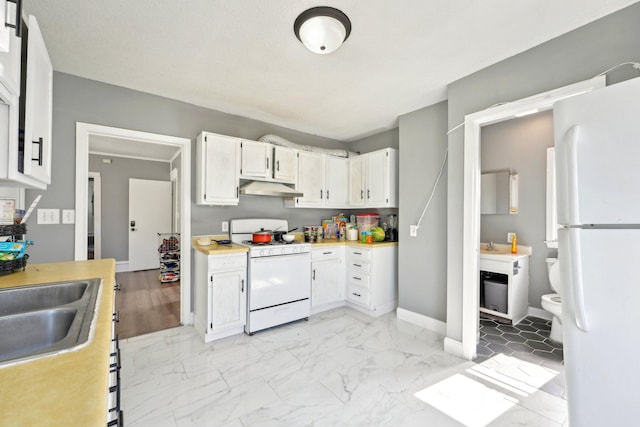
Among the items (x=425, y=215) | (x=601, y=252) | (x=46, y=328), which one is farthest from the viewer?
(x=425, y=215)

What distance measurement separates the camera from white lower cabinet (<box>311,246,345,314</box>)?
332 centimetres

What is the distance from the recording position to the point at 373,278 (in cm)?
329

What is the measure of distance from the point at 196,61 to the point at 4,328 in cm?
208

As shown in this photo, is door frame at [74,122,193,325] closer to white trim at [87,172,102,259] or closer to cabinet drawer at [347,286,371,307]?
cabinet drawer at [347,286,371,307]

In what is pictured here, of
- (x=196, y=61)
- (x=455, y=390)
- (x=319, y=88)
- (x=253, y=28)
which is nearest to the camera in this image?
(x=253, y=28)

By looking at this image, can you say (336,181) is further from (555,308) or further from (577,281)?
(577,281)

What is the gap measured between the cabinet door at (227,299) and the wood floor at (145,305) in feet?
2.51

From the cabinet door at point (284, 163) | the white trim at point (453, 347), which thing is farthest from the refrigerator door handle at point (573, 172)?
the cabinet door at point (284, 163)

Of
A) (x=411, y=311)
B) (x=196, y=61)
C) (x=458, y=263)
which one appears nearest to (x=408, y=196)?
(x=458, y=263)

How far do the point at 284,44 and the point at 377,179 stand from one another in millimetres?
2083

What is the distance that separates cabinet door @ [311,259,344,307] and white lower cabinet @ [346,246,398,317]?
0.15 metres

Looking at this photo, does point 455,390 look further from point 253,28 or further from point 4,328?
point 253,28

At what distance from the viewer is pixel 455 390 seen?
192 centimetres

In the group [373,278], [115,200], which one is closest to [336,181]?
[373,278]
